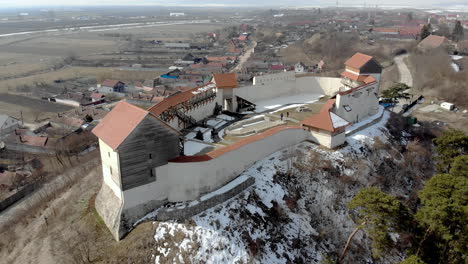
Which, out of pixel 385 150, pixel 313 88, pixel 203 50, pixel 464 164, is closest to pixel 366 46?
pixel 203 50

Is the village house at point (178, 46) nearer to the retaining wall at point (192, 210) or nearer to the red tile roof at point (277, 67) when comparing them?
the red tile roof at point (277, 67)

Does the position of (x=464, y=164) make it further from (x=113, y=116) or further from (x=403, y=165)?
(x=113, y=116)

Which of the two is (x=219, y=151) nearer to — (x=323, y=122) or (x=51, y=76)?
(x=323, y=122)

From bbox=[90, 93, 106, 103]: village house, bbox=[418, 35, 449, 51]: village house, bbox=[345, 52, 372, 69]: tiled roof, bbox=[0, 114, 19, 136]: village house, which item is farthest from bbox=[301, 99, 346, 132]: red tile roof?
bbox=[418, 35, 449, 51]: village house

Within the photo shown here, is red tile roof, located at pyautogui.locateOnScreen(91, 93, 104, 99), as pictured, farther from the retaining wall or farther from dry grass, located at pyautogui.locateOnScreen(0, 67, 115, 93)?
the retaining wall

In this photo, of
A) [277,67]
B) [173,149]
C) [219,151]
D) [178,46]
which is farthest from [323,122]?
[178,46]
